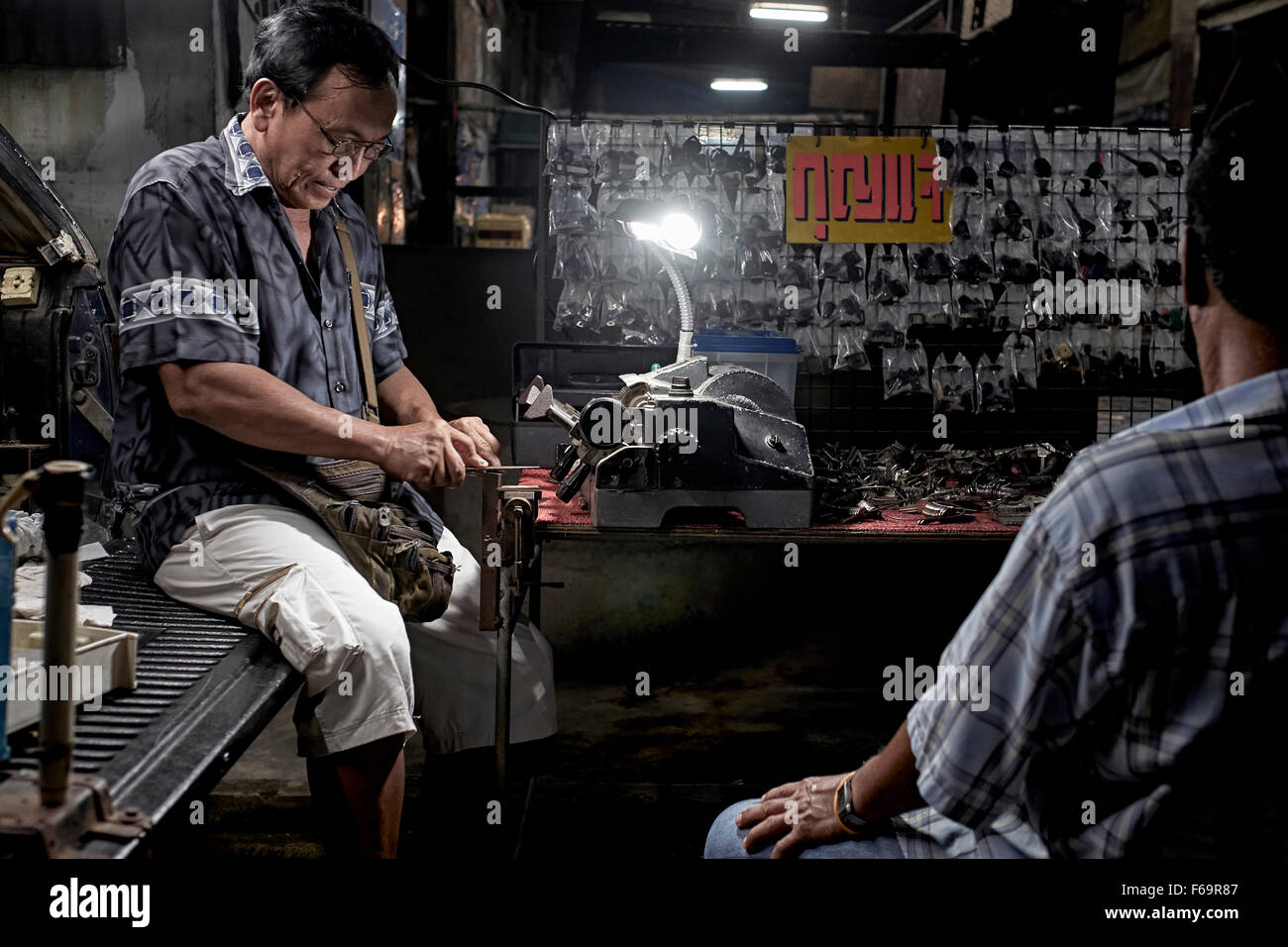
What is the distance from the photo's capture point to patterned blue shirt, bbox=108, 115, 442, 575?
2.12m

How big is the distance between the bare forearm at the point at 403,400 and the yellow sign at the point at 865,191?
1.48 meters

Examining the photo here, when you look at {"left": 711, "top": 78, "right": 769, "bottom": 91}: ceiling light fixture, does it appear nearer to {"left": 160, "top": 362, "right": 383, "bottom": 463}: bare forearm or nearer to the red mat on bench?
the red mat on bench

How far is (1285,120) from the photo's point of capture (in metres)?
1.02

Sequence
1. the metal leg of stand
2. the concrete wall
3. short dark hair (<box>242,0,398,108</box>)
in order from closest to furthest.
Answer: short dark hair (<box>242,0,398,108</box>), the metal leg of stand, the concrete wall

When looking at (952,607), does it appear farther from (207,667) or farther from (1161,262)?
(207,667)

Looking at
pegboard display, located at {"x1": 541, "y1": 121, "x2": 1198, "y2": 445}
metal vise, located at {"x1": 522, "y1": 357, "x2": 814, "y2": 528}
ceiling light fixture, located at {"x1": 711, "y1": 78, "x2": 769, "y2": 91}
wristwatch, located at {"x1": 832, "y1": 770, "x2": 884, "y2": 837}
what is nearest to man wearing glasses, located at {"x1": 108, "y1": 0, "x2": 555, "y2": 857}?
metal vise, located at {"x1": 522, "y1": 357, "x2": 814, "y2": 528}

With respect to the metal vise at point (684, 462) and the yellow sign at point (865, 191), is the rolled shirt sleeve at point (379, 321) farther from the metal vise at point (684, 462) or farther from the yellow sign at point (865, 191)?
the yellow sign at point (865, 191)

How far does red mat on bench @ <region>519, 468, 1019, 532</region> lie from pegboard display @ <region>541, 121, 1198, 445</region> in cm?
110

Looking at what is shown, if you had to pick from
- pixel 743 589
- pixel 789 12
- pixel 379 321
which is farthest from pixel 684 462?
pixel 789 12

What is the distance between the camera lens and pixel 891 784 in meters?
1.28

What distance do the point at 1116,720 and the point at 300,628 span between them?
1.48 metres

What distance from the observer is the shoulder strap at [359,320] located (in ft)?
8.52
